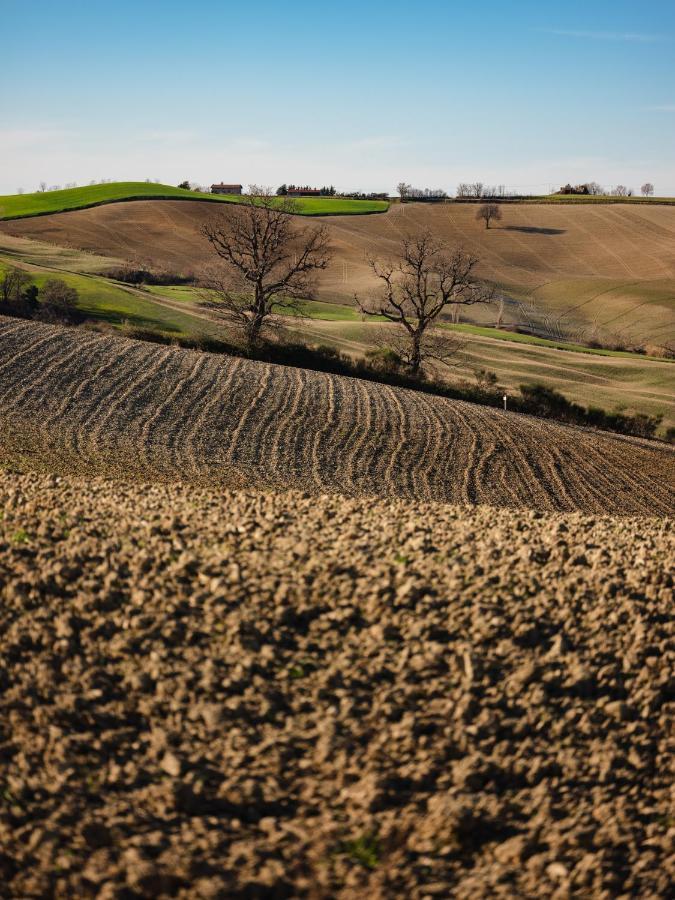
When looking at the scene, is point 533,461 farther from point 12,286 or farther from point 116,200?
point 116,200

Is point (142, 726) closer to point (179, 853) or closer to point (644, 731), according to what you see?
point (179, 853)

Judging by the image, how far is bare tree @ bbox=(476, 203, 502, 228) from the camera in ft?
376

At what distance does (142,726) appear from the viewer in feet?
28.0

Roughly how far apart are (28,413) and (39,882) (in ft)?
75.9

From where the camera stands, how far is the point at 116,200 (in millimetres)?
116125

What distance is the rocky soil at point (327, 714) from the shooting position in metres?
7.33

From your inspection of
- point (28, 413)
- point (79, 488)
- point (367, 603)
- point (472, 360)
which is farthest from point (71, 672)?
point (472, 360)

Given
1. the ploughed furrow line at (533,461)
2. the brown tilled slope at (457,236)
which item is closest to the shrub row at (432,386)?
the ploughed furrow line at (533,461)

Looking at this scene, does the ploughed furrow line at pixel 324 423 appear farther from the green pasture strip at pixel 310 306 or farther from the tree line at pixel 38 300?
the green pasture strip at pixel 310 306

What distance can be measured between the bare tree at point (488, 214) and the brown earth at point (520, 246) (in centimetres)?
131

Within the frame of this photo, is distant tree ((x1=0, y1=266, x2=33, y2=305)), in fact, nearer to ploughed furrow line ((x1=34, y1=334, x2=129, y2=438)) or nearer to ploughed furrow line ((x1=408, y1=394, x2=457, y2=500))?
ploughed furrow line ((x1=34, y1=334, x2=129, y2=438))

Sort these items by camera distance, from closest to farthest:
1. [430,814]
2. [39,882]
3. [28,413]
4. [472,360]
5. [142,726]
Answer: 1. [39,882]
2. [430,814]
3. [142,726]
4. [28,413]
5. [472,360]

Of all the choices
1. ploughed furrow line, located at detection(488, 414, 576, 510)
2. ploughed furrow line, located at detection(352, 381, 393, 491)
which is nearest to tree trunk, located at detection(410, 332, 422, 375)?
ploughed furrow line, located at detection(352, 381, 393, 491)

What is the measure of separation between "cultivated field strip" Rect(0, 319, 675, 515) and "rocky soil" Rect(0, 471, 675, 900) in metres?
13.6
